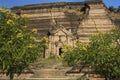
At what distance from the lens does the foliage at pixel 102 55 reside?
2504 centimetres

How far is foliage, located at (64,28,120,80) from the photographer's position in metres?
25.0

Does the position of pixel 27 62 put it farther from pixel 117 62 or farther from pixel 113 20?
pixel 113 20

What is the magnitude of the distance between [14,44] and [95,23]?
29.3 m

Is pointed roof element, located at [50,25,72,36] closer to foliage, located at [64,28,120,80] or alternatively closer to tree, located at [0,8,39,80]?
foliage, located at [64,28,120,80]

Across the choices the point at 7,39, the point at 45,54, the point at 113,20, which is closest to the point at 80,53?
the point at 7,39

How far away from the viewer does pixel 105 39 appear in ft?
86.3

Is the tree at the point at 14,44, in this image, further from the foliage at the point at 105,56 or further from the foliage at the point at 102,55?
the foliage at the point at 105,56

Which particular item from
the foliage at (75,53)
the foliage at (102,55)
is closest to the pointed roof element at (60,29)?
the foliage at (75,53)

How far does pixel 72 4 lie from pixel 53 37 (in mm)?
8179

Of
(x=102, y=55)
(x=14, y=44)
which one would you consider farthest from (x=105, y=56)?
(x=14, y=44)

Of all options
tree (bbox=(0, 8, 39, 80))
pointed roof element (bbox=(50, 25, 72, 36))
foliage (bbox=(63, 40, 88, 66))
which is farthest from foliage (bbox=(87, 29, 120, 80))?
pointed roof element (bbox=(50, 25, 72, 36))

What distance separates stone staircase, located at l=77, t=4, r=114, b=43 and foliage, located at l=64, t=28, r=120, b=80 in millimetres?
23973

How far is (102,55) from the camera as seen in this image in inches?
985

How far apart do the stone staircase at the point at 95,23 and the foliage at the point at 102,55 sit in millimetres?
23973
